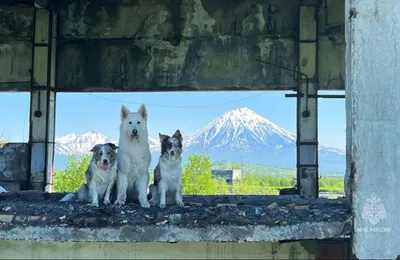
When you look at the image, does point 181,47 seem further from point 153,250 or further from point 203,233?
point 203,233

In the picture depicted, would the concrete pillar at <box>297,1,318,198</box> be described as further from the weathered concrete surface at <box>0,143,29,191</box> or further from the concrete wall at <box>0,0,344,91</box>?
the weathered concrete surface at <box>0,143,29,191</box>

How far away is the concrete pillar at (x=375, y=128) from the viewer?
14.9 feet

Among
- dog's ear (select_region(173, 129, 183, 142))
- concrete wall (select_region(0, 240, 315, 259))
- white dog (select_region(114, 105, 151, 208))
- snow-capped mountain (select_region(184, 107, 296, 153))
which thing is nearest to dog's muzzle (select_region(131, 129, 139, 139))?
white dog (select_region(114, 105, 151, 208))

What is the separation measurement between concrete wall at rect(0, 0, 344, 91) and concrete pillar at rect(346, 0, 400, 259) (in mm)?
8020

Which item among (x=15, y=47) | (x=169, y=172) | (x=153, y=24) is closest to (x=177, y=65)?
(x=153, y=24)

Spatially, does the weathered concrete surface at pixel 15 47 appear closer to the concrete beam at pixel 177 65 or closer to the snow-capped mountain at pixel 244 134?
the concrete beam at pixel 177 65

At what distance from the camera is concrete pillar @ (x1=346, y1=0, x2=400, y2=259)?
4531 millimetres

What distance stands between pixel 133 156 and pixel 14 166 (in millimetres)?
8396

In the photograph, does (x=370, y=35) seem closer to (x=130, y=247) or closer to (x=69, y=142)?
(x=130, y=247)

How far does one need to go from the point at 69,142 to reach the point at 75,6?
12017 millimetres

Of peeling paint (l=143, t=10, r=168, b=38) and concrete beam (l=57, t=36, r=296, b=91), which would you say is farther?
peeling paint (l=143, t=10, r=168, b=38)

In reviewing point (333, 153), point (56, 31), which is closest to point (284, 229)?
point (56, 31)

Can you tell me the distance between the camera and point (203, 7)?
42.5ft

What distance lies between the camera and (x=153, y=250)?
207 inches
